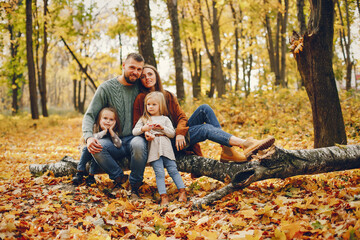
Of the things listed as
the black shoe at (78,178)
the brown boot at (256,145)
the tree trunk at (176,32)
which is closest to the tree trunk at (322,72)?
the brown boot at (256,145)

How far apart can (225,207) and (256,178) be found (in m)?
0.52

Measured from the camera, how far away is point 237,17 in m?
15.5

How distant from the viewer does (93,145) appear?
3531 millimetres

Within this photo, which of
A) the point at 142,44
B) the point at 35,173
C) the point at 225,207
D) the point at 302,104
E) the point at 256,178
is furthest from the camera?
the point at 302,104

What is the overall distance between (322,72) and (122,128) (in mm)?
2997

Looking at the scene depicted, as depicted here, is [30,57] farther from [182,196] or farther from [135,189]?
[182,196]

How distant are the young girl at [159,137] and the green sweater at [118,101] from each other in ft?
1.23

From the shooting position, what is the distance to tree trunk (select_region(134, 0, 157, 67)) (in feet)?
23.7

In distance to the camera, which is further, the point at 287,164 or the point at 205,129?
the point at 205,129

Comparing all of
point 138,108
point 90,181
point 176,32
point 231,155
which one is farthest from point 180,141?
point 176,32

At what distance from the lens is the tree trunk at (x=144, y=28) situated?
7238 mm

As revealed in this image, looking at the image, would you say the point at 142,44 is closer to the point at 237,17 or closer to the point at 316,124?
the point at 316,124

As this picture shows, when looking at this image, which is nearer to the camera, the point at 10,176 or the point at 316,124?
the point at 316,124

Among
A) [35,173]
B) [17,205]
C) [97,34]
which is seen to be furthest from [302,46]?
[97,34]
